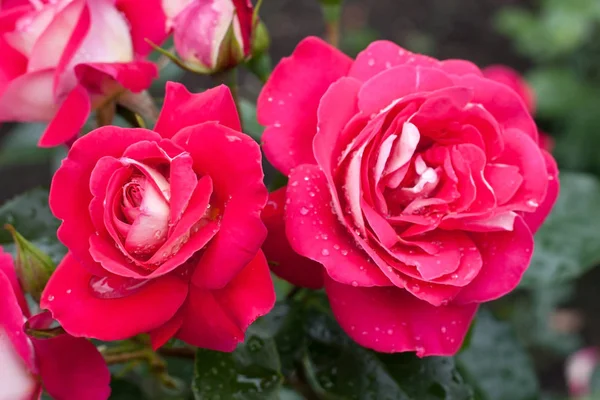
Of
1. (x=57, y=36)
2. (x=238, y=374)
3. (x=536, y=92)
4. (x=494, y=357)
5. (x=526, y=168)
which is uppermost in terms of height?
(x=57, y=36)

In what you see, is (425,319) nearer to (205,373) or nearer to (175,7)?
(205,373)

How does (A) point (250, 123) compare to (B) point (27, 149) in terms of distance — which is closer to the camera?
(A) point (250, 123)

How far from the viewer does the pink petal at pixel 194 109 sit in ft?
1.37

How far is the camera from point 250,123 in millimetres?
700

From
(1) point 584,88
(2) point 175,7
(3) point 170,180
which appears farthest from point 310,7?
(3) point 170,180

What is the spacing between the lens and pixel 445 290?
440 mm

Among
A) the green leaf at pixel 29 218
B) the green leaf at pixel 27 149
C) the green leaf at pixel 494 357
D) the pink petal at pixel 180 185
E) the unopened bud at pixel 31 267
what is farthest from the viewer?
the green leaf at pixel 27 149

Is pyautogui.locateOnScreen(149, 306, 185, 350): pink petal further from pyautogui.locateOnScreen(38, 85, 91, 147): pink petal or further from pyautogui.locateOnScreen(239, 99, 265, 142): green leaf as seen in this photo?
pyautogui.locateOnScreen(239, 99, 265, 142): green leaf

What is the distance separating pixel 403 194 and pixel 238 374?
0.17m

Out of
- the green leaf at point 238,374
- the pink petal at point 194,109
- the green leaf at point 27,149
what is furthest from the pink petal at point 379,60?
the green leaf at point 27,149

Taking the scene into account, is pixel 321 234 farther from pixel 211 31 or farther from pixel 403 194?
pixel 211 31

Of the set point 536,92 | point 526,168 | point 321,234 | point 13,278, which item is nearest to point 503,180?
point 526,168

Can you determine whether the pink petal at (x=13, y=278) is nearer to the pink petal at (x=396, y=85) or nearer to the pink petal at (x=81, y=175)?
the pink petal at (x=81, y=175)

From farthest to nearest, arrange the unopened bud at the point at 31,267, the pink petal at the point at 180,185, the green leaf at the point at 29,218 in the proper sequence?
1. the green leaf at the point at 29,218
2. the unopened bud at the point at 31,267
3. the pink petal at the point at 180,185
